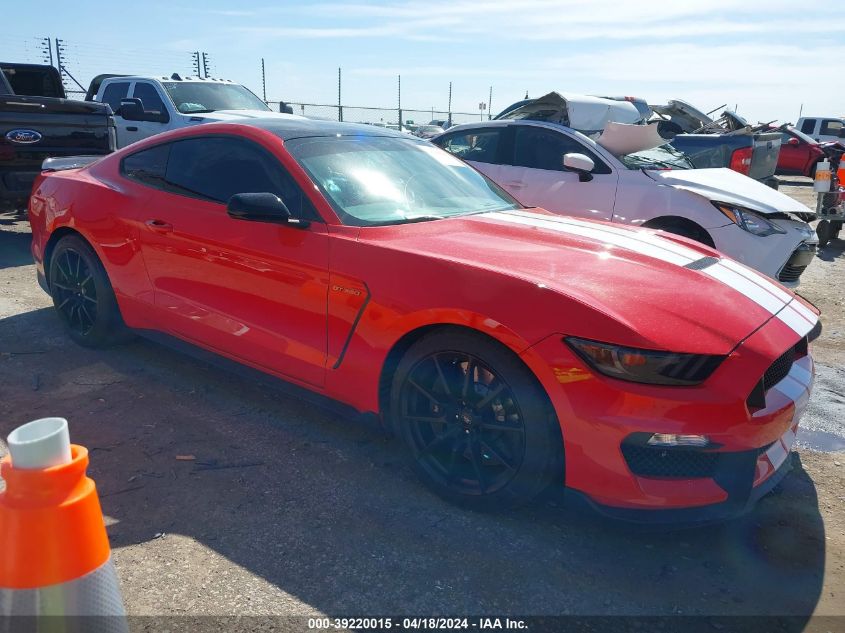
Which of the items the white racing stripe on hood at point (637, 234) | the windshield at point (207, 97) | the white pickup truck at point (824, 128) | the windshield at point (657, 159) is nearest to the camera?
the white racing stripe on hood at point (637, 234)

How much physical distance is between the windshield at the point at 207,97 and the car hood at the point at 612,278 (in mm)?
7889

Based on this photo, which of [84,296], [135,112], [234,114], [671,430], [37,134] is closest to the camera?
[671,430]

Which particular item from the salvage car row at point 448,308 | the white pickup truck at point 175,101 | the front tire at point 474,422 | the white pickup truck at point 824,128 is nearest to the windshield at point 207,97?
the white pickup truck at point 175,101

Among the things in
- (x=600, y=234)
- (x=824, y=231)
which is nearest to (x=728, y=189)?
(x=600, y=234)

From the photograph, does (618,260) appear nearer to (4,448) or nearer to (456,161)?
(456,161)

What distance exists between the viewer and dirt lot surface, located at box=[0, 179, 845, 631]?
90.8 inches

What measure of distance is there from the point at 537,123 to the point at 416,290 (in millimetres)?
4631

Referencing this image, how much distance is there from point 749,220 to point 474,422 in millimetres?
4076

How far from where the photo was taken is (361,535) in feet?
8.61

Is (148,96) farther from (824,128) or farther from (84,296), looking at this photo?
(824,128)

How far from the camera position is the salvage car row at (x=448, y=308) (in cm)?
234

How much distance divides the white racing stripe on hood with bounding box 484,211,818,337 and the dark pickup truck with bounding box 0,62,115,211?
604cm

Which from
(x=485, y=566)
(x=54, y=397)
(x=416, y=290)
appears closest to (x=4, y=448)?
(x=54, y=397)

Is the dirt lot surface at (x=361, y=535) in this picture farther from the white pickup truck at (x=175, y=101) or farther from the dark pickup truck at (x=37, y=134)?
the white pickup truck at (x=175, y=101)
